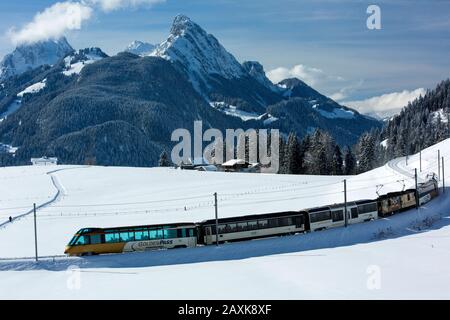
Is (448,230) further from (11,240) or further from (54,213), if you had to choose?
(54,213)

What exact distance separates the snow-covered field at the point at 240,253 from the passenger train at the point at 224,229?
4.35 feet

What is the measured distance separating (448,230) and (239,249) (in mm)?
21268

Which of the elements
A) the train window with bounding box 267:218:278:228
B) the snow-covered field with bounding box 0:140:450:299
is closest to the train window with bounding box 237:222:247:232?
the snow-covered field with bounding box 0:140:450:299

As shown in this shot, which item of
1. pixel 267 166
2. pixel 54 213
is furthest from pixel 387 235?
pixel 267 166

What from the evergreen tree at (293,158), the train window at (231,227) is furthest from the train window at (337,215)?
the evergreen tree at (293,158)

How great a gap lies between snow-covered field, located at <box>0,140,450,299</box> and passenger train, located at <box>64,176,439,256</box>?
1325mm

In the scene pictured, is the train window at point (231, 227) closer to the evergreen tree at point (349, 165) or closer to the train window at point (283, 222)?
the train window at point (283, 222)

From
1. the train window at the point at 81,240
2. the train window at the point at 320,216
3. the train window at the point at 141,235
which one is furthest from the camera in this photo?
the train window at the point at 320,216

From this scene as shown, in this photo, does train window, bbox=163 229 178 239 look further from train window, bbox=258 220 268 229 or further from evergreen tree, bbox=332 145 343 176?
evergreen tree, bbox=332 145 343 176

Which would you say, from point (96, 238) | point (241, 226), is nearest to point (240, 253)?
point (241, 226)

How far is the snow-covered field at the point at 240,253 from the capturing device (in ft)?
105

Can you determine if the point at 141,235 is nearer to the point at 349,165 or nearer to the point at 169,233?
the point at 169,233

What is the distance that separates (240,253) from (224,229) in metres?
2.83
